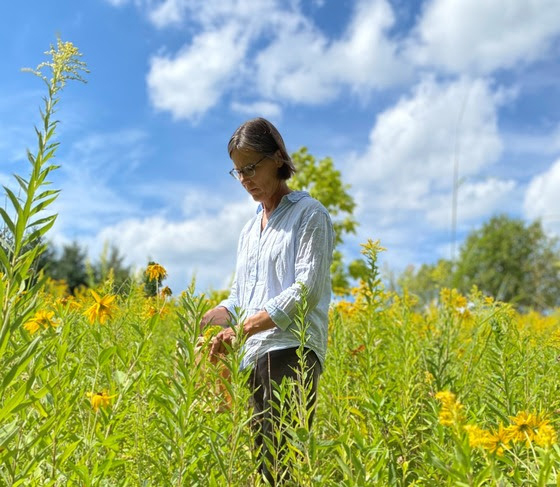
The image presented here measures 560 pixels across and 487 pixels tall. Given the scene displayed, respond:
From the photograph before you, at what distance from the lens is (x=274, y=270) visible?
9.61ft

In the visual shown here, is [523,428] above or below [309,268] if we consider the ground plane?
below

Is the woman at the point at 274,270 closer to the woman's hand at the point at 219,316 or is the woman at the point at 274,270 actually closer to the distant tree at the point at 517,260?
the woman's hand at the point at 219,316

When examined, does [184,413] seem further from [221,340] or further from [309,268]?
[309,268]

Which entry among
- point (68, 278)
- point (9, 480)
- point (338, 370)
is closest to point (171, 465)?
point (9, 480)

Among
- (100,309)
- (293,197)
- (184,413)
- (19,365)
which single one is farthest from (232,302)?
(19,365)

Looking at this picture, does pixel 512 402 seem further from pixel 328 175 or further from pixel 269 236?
pixel 328 175

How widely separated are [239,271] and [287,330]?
56cm

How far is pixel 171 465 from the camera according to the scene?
1.92 meters

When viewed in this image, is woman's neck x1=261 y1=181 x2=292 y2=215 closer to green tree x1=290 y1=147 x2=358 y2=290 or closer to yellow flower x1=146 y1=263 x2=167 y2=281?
yellow flower x1=146 y1=263 x2=167 y2=281

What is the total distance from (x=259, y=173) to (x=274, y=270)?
1.53 feet

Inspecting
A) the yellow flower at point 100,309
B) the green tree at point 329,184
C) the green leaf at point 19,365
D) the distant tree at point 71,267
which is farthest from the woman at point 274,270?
the distant tree at point 71,267

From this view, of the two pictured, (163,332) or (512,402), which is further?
(163,332)

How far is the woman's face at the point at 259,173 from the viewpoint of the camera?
9.62 ft

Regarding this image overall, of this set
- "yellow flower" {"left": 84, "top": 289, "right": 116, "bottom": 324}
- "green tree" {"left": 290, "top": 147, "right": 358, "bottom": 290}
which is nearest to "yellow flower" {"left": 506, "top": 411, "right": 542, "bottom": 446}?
"yellow flower" {"left": 84, "top": 289, "right": 116, "bottom": 324}
